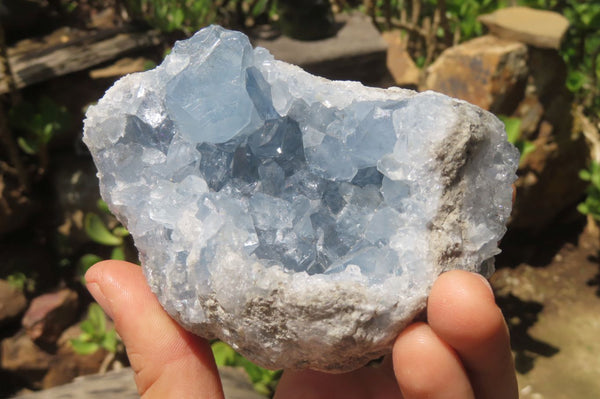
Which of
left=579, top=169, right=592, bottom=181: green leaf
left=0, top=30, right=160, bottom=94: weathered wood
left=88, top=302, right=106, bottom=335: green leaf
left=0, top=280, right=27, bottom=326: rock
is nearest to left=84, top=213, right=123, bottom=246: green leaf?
left=88, top=302, right=106, bottom=335: green leaf

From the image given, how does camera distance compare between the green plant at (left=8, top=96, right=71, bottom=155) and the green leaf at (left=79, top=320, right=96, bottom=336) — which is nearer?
the green leaf at (left=79, top=320, right=96, bottom=336)

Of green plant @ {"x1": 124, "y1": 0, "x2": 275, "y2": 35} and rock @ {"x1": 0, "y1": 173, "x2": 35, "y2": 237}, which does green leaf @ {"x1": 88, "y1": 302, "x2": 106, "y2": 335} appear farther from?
green plant @ {"x1": 124, "y1": 0, "x2": 275, "y2": 35}

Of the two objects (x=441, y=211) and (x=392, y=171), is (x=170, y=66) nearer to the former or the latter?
(x=392, y=171)

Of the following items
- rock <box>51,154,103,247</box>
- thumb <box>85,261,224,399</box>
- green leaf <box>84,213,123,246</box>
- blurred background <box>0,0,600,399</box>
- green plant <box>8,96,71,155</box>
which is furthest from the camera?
rock <box>51,154,103,247</box>

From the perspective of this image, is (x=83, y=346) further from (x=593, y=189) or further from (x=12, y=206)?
(x=593, y=189)

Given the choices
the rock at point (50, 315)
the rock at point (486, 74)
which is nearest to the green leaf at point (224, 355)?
the rock at point (50, 315)

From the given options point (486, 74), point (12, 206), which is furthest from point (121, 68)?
point (486, 74)

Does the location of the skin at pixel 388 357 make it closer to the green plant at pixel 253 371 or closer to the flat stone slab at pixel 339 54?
the green plant at pixel 253 371
